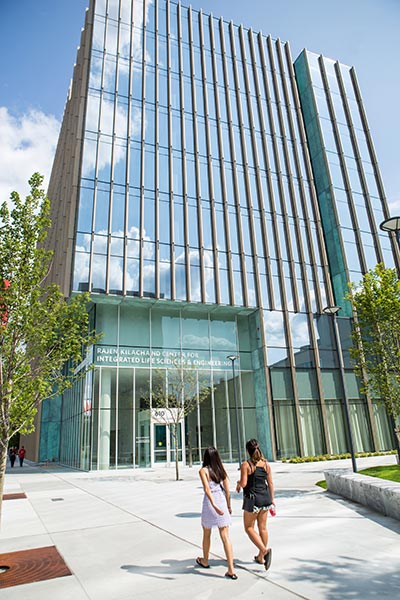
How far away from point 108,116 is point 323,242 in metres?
19.0

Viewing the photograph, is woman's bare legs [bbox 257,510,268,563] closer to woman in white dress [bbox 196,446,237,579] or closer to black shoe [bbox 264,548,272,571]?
black shoe [bbox 264,548,272,571]

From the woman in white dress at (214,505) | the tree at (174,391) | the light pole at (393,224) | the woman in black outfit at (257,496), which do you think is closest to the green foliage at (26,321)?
the woman in white dress at (214,505)

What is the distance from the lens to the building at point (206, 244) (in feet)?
86.7

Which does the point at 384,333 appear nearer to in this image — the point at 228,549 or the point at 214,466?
the point at 214,466

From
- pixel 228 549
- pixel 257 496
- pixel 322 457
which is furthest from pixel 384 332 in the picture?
pixel 322 457

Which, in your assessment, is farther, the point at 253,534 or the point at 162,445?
the point at 162,445

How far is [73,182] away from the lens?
89.2ft

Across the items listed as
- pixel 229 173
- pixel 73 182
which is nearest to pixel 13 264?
pixel 73 182

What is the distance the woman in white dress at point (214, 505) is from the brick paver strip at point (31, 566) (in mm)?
2187

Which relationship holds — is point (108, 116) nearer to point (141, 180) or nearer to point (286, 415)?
point (141, 180)

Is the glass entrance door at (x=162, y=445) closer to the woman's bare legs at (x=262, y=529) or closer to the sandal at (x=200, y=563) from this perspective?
the sandal at (x=200, y=563)

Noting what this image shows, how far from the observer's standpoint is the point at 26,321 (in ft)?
26.3

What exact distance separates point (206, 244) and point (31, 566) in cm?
2429

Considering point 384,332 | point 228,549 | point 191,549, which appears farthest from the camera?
point 384,332
